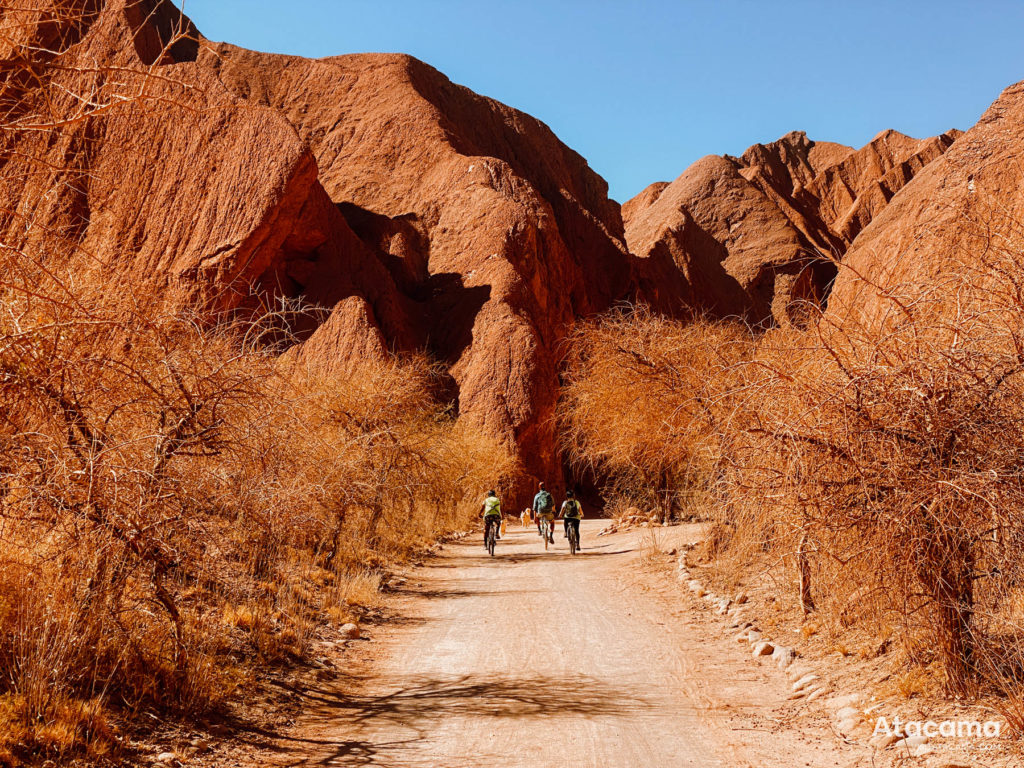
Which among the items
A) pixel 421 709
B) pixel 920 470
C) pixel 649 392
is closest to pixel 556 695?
pixel 421 709

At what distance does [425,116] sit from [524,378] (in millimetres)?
26897

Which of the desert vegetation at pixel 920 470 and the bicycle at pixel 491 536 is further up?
the desert vegetation at pixel 920 470

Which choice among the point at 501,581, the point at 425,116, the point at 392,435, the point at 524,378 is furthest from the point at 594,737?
the point at 425,116

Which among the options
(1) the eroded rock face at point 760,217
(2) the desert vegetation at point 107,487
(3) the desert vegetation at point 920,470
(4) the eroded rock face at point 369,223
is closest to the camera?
(2) the desert vegetation at point 107,487

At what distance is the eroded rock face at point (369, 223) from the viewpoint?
42844 millimetres

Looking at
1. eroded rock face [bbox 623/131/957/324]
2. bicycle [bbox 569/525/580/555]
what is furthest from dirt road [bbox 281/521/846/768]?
A: eroded rock face [bbox 623/131/957/324]

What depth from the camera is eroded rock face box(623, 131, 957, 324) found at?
Result: 82500 mm

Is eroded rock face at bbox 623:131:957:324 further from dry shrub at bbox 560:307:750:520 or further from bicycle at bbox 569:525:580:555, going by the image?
bicycle at bbox 569:525:580:555

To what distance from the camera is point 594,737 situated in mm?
6180

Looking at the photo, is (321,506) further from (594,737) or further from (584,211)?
(584,211)

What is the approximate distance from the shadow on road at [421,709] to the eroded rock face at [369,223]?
2713 cm

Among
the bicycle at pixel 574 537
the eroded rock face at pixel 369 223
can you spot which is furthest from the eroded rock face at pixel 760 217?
the bicycle at pixel 574 537

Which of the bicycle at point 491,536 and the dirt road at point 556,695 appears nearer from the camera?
the dirt road at point 556,695

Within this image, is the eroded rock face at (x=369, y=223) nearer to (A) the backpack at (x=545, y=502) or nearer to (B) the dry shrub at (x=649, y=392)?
(B) the dry shrub at (x=649, y=392)
